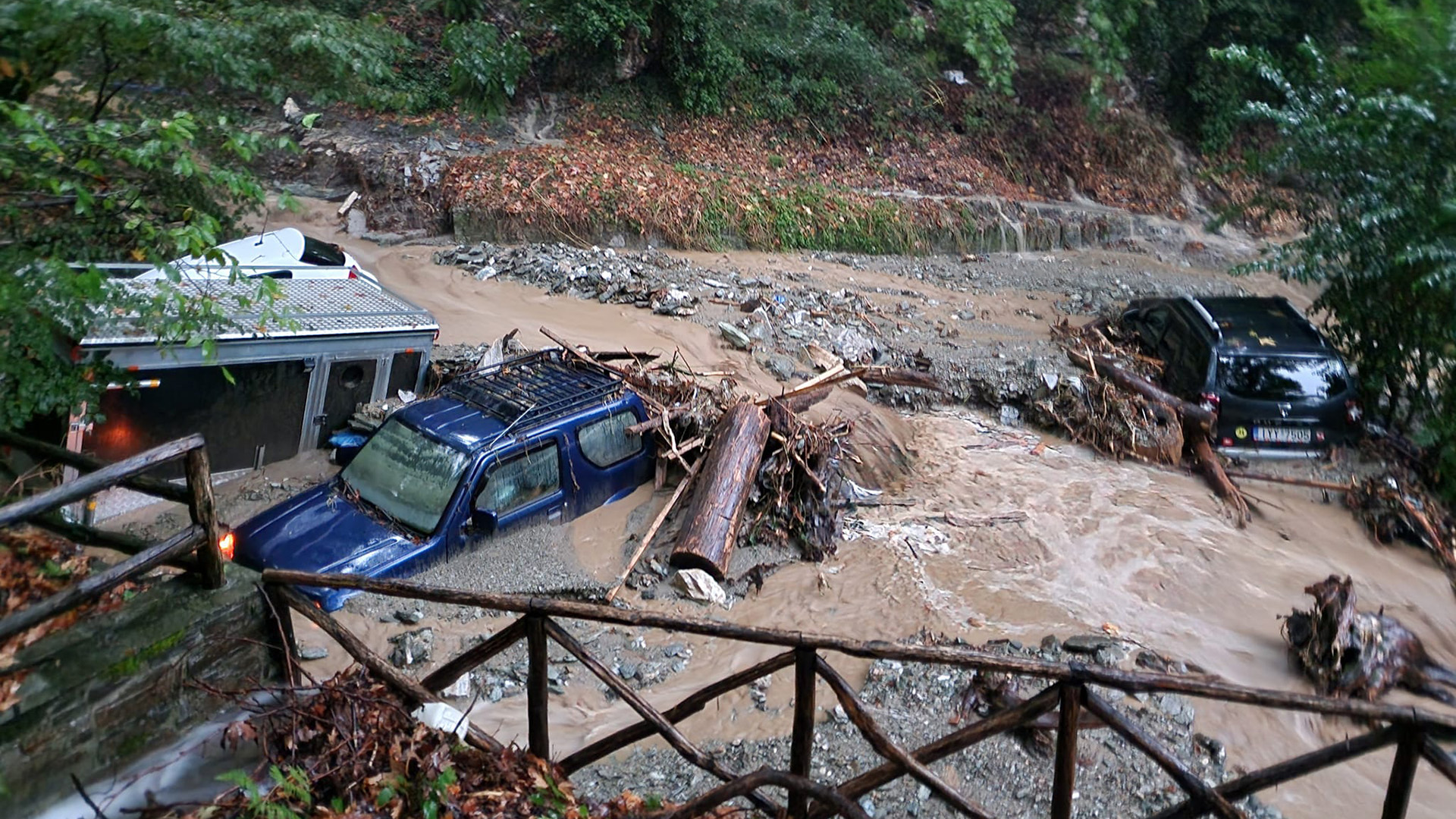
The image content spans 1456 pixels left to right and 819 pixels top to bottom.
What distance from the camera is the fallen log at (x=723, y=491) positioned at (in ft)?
24.9

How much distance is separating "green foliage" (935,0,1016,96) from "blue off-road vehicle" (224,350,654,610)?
15187 millimetres

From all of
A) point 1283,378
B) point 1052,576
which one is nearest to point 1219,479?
point 1283,378

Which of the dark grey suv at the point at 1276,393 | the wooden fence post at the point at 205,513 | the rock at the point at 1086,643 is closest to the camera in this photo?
the wooden fence post at the point at 205,513

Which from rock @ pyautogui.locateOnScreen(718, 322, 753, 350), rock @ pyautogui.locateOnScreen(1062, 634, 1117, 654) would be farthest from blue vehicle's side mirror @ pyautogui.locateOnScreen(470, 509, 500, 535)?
rock @ pyautogui.locateOnScreen(718, 322, 753, 350)

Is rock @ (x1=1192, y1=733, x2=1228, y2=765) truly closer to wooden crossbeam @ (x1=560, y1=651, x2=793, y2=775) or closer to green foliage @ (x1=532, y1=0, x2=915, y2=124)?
wooden crossbeam @ (x1=560, y1=651, x2=793, y2=775)

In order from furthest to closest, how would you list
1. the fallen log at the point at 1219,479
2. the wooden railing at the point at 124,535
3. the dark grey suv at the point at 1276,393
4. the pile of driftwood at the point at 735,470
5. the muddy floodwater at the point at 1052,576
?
the dark grey suv at the point at 1276,393 → the fallen log at the point at 1219,479 → the pile of driftwood at the point at 735,470 → the muddy floodwater at the point at 1052,576 → the wooden railing at the point at 124,535

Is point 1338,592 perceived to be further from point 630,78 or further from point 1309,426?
point 630,78

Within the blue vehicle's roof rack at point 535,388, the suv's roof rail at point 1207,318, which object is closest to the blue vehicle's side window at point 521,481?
the blue vehicle's roof rack at point 535,388

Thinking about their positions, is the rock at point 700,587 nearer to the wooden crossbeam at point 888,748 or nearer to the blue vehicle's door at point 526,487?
the blue vehicle's door at point 526,487

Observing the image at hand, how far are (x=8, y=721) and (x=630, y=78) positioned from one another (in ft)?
60.7

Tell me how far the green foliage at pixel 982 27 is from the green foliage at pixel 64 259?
16987mm

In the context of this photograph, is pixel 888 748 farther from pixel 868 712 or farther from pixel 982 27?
pixel 982 27

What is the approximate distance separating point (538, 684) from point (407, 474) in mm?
3554

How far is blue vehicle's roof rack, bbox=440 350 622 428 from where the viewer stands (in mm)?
7527
